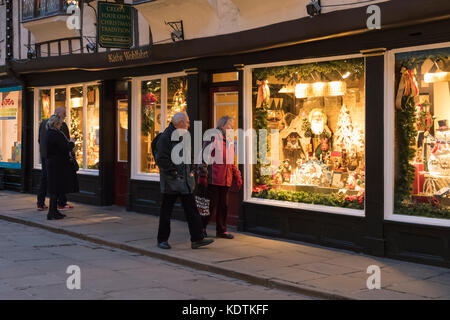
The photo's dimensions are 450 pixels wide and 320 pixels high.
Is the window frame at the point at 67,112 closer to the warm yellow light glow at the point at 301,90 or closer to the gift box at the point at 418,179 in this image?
the warm yellow light glow at the point at 301,90

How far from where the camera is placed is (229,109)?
11836 mm

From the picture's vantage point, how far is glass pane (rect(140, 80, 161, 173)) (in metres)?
13.5

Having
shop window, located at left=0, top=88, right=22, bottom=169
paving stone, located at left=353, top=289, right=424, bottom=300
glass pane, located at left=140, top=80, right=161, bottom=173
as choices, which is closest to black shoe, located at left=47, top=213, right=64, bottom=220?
glass pane, located at left=140, top=80, right=161, bottom=173

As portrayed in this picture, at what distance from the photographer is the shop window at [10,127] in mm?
17812

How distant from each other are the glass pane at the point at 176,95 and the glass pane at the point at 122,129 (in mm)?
1711

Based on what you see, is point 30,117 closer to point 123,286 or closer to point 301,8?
point 301,8

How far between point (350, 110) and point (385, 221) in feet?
6.01

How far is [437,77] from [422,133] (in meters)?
0.78

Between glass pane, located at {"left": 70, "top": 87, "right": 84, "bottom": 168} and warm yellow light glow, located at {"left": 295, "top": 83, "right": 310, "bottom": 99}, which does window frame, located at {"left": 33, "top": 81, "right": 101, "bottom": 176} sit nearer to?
glass pane, located at {"left": 70, "top": 87, "right": 84, "bottom": 168}

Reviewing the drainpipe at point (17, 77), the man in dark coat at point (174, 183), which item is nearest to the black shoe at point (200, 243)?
the man in dark coat at point (174, 183)

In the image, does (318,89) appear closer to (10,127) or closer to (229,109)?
(229,109)

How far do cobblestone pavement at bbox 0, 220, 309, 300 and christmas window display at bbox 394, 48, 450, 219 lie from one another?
2.69 m

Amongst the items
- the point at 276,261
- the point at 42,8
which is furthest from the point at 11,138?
the point at 276,261

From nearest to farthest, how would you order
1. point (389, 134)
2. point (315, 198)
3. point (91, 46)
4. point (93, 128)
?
1. point (389, 134)
2. point (315, 198)
3. point (91, 46)
4. point (93, 128)
